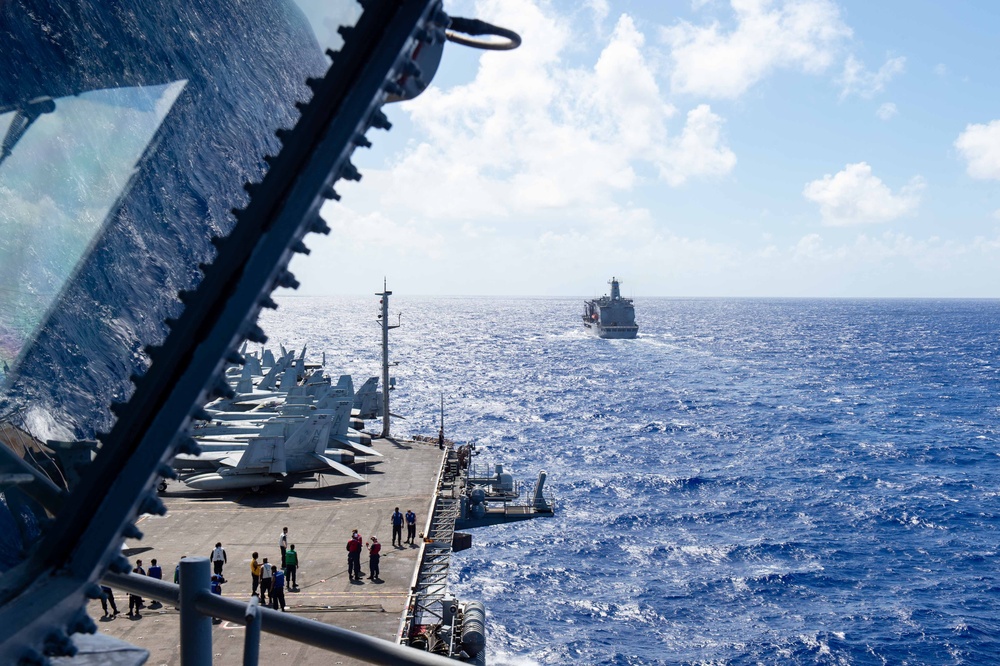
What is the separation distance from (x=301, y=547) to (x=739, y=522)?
27741 millimetres

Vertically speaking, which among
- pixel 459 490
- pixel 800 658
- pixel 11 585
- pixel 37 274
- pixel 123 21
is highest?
pixel 123 21

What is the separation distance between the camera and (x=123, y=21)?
4707mm

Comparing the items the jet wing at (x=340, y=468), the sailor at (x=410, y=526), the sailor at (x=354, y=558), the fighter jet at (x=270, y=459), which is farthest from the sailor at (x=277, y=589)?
the jet wing at (x=340, y=468)

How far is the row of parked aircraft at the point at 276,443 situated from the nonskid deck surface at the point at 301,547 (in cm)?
85

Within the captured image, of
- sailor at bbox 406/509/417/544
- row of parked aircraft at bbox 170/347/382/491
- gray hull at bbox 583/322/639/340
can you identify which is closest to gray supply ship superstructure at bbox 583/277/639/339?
gray hull at bbox 583/322/639/340

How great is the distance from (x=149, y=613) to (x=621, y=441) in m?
51.5

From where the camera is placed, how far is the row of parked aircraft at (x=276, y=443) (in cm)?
3447

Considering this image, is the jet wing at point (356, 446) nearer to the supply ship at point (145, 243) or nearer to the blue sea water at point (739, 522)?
the blue sea water at point (739, 522)

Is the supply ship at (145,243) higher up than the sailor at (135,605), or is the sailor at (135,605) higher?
the supply ship at (145,243)

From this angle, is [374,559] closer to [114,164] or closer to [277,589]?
[277,589]

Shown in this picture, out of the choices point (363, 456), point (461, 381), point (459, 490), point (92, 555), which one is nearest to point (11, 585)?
point (92, 555)

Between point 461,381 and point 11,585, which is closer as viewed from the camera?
point 11,585

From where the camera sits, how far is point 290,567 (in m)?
22.1

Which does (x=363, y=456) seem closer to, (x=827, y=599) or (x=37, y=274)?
(x=827, y=599)
